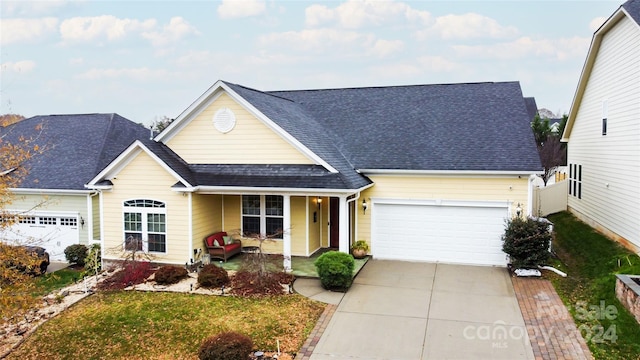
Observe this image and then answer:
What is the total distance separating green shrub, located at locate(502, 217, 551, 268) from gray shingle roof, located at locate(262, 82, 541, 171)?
1910 mm

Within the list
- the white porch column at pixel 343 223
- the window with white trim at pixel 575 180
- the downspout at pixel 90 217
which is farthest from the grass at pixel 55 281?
the window with white trim at pixel 575 180

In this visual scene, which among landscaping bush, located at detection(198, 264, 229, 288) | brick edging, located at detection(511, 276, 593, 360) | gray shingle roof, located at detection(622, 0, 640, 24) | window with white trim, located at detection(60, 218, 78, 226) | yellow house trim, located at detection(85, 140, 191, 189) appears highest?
gray shingle roof, located at detection(622, 0, 640, 24)

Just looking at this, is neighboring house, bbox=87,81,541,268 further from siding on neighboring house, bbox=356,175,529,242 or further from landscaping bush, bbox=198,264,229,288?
landscaping bush, bbox=198,264,229,288

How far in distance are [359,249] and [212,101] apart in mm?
7179

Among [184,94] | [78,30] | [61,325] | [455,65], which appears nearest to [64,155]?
[78,30]

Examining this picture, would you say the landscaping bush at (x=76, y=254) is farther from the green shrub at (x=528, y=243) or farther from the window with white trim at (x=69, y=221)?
the green shrub at (x=528, y=243)

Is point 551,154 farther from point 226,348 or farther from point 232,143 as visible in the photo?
point 226,348

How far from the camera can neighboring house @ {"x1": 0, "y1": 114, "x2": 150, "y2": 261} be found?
706 inches

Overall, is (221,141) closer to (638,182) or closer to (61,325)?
(61,325)

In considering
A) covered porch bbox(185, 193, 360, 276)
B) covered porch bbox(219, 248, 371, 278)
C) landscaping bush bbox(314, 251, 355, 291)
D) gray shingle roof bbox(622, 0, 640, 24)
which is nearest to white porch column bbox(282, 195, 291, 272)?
covered porch bbox(219, 248, 371, 278)

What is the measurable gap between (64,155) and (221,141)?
9145 millimetres

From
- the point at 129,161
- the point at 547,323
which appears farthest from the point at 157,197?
the point at 547,323

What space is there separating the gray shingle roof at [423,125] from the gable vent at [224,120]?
84cm

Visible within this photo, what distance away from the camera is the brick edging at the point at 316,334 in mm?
8641
